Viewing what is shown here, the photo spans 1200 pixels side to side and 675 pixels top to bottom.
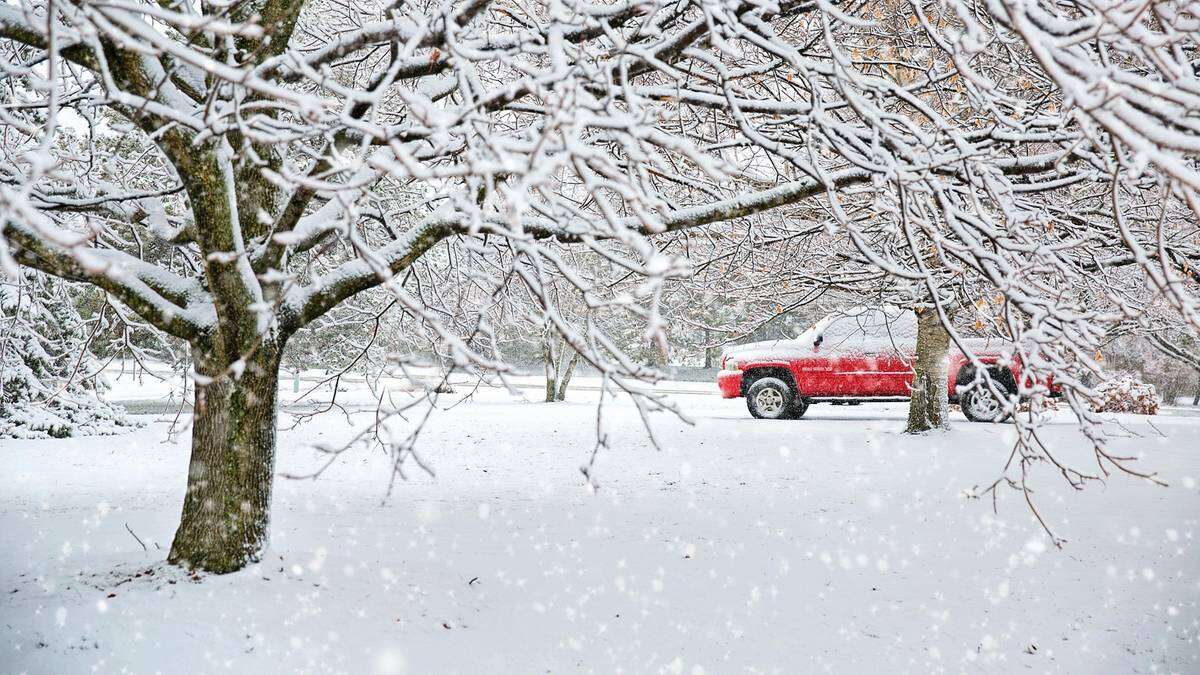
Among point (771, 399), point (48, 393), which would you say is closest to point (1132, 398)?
point (771, 399)

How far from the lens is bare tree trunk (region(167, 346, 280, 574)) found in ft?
14.8

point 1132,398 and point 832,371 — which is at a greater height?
point 832,371

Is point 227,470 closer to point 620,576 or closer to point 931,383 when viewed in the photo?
point 620,576

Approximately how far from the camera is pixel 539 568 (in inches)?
205

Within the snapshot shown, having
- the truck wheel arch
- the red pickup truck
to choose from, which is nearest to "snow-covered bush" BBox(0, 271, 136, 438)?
the truck wheel arch

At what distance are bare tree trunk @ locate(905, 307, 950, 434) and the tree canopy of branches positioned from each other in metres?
5.83

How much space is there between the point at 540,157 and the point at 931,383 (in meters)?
11.0

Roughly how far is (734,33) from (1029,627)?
392cm

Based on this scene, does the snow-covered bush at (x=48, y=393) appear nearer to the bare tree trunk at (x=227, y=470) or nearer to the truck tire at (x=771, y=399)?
the bare tree trunk at (x=227, y=470)

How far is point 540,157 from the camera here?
2.14m

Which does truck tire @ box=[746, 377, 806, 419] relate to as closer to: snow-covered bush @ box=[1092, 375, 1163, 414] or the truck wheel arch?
the truck wheel arch

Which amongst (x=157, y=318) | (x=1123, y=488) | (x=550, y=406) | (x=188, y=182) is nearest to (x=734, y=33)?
(x=188, y=182)

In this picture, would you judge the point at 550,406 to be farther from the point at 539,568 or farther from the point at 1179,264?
the point at 1179,264

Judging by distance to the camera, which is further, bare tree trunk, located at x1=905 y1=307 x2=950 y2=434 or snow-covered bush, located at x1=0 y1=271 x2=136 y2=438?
bare tree trunk, located at x1=905 y1=307 x2=950 y2=434
